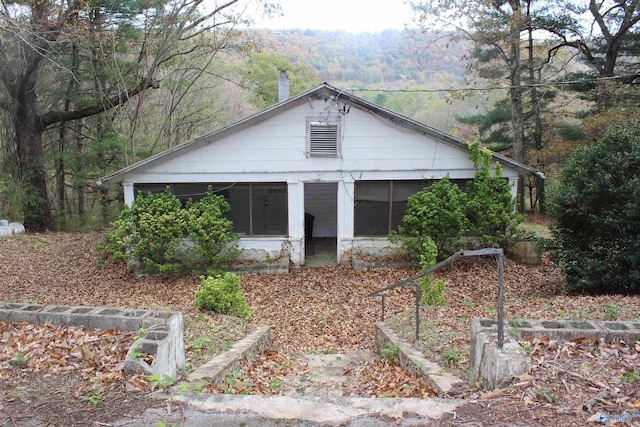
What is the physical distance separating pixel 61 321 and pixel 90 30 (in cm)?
1408

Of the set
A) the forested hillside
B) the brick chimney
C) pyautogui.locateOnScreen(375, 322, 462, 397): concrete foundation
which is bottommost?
pyautogui.locateOnScreen(375, 322, 462, 397): concrete foundation

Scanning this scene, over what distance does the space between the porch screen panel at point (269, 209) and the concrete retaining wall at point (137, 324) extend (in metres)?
7.18

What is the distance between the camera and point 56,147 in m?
20.8

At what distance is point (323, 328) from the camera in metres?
8.82

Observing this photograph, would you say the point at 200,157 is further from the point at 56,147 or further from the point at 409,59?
the point at 409,59

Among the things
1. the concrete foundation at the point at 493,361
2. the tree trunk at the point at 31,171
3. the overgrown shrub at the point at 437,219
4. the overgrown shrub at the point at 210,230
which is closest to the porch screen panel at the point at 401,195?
the overgrown shrub at the point at 437,219

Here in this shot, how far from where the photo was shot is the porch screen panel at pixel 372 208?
482 inches

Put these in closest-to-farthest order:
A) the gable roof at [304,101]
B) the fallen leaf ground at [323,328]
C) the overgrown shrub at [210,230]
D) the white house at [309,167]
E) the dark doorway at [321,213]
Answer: the fallen leaf ground at [323,328]
the overgrown shrub at [210,230]
the gable roof at [304,101]
the white house at [309,167]
the dark doorway at [321,213]

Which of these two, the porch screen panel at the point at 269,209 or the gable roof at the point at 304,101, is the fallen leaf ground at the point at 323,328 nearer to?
the porch screen panel at the point at 269,209

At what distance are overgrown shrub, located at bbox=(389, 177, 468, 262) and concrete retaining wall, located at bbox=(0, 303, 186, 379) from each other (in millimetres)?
7657

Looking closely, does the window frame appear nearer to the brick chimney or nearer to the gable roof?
the gable roof

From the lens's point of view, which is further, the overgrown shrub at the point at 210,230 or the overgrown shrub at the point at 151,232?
the overgrown shrub at the point at 210,230

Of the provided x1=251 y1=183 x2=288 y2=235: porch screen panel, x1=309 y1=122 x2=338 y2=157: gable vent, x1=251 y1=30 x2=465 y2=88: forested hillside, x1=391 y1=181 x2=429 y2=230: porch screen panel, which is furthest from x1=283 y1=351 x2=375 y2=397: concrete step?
x1=251 y1=30 x2=465 y2=88: forested hillside

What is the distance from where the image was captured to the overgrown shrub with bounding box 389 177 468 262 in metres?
11.3
